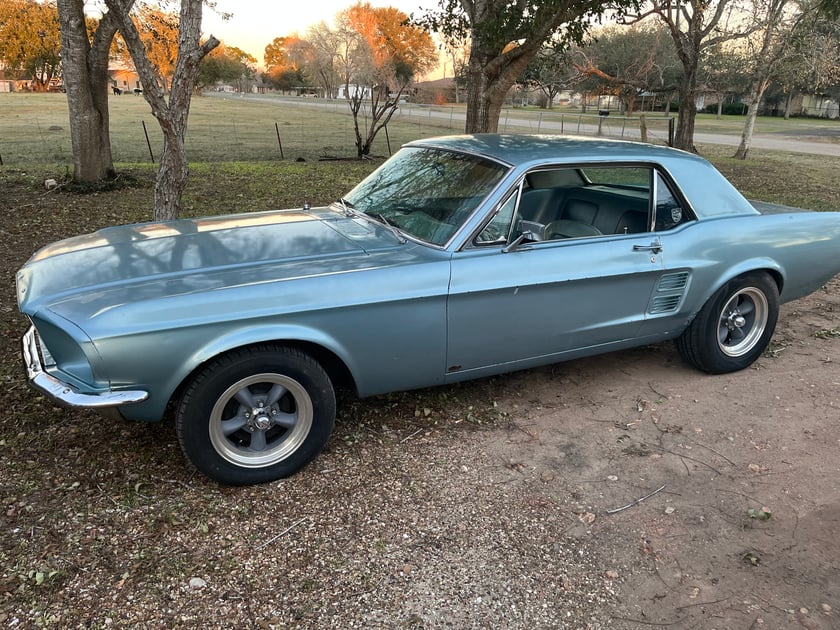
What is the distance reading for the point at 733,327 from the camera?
13.9 feet

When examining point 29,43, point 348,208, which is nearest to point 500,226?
point 348,208

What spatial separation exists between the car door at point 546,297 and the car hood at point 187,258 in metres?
0.46

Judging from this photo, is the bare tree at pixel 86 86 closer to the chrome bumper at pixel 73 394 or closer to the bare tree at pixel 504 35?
the bare tree at pixel 504 35

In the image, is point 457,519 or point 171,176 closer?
point 457,519

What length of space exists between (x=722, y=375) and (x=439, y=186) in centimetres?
241

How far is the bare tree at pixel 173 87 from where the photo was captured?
5.23m

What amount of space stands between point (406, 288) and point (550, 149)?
1.42 m

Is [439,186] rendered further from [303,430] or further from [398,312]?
[303,430]

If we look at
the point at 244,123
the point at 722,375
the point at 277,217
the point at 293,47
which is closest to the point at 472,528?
the point at 277,217

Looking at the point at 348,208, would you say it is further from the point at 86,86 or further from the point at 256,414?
the point at 86,86

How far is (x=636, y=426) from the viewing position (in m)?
3.62

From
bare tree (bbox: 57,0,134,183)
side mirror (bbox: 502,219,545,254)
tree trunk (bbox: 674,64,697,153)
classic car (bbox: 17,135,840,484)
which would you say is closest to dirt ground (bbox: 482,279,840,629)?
classic car (bbox: 17,135,840,484)

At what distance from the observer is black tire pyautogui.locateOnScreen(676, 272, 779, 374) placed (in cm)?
403

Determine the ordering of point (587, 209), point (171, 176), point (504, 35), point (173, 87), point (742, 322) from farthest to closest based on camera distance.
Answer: point (504, 35) → point (171, 176) → point (173, 87) → point (587, 209) → point (742, 322)
